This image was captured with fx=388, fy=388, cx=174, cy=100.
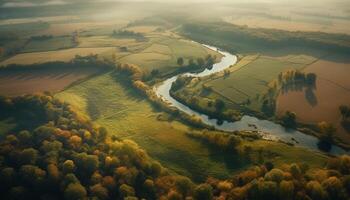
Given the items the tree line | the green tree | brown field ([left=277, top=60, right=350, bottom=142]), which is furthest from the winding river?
the tree line

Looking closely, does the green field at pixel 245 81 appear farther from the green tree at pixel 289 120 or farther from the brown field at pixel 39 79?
the brown field at pixel 39 79

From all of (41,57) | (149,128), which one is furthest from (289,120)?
(41,57)

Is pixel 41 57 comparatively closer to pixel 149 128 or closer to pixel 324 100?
pixel 149 128

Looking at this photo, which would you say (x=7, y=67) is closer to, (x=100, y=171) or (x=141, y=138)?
(x=141, y=138)

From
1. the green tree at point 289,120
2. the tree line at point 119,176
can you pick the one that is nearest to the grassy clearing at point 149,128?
the tree line at point 119,176

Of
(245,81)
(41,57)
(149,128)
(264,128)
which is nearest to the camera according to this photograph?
(264,128)

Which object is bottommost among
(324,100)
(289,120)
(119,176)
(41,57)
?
(119,176)

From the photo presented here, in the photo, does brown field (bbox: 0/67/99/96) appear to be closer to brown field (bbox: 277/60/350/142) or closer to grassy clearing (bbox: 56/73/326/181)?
grassy clearing (bbox: 56/73/326/181)
